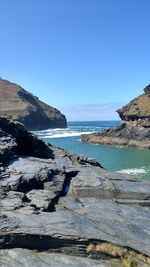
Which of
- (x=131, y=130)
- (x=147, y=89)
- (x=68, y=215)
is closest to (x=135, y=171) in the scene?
(x=68, y=215)

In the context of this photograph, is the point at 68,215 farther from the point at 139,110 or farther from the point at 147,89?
the point at 147,89

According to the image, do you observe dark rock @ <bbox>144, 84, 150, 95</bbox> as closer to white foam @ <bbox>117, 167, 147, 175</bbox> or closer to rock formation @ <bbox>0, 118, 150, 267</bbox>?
white foam @ <bbox>117, 167, 147, 175</bbox>

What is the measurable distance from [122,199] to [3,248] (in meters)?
6.02

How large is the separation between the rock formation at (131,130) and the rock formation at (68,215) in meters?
90.7

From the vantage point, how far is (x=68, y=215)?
14742 mm

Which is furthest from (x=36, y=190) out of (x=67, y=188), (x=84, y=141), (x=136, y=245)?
(x=84, y=141)

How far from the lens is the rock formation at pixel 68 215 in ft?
43.0

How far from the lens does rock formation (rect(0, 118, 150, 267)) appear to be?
13.1 metres

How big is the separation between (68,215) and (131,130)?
110 m

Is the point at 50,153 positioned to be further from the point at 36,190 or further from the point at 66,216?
the point at 66,216

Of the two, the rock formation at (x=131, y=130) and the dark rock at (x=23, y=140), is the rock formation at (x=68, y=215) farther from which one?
the rock formation at (x=131, y=130)

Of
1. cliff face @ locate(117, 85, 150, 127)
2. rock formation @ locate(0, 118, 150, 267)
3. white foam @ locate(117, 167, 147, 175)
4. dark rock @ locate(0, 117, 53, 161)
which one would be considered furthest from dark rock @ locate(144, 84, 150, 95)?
rock formation @ locate(0, 118, 150, 267)

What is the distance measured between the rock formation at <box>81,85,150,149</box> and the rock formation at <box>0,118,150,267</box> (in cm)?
9071

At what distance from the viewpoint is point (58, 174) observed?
1881 centimetres
